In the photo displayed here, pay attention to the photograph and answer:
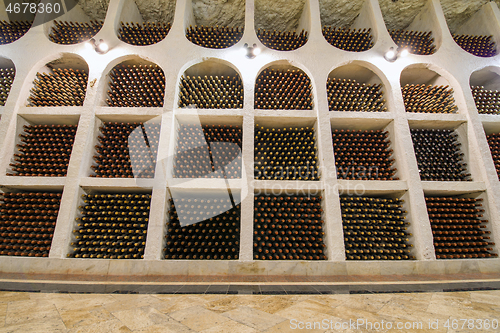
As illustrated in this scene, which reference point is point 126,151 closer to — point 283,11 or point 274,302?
point 274,302

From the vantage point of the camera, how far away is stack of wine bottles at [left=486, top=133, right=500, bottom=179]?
13.1 feet

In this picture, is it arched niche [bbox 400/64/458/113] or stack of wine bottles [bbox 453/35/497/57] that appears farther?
stack of wine bottles [bbox 453/35/497/57]

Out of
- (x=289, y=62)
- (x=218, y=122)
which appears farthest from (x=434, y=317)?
(x=289, y=62)

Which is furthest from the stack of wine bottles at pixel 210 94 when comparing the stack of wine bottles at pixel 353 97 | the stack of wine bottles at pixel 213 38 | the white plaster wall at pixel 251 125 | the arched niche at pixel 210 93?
the stack of wine bottles at pixel 353 97

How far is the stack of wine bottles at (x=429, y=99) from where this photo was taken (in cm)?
421

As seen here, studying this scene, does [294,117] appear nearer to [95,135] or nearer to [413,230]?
[413,230]

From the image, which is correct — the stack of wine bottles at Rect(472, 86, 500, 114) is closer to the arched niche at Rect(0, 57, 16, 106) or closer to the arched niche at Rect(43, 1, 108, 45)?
the arched niche at Rect(43, 1, 108, 45)

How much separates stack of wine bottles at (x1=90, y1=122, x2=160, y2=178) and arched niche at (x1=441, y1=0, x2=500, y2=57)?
7.00 meters

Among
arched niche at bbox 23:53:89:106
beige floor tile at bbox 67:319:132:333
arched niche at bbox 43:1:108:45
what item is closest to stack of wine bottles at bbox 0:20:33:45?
arched niche at bbox 43:1:108:45

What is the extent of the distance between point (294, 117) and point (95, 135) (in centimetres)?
367

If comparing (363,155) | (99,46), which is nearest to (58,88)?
(99,46)

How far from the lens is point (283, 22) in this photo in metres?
5.36

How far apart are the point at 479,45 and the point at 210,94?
6048mm

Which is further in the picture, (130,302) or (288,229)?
(288,229)
